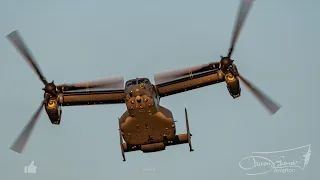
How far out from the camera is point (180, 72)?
53625 millimetres

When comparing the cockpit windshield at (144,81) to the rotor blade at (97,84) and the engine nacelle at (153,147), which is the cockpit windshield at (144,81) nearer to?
the rotor blade at (97,84)

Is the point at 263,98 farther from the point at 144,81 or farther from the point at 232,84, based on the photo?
the point at 144,81

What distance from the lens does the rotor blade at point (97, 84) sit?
5369cm

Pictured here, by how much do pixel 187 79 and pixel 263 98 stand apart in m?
5.72

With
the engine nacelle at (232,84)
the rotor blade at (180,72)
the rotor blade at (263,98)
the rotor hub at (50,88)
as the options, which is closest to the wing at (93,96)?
the rotor hub at (50,88)

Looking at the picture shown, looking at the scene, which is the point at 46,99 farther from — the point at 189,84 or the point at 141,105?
the point at 189,84

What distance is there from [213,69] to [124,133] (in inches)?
319

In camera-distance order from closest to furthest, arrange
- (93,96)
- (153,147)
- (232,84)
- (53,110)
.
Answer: (232,84) < (53,110) < (93,96) < (153,147)

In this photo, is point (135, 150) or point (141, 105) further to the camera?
point (135, 150)

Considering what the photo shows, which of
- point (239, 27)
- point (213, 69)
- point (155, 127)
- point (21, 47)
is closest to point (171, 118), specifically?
point (155, 127)

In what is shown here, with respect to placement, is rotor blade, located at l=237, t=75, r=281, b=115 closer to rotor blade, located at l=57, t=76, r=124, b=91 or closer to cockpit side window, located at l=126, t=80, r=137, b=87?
cockpit side window, located at l=126, t=80, r=137, b=87

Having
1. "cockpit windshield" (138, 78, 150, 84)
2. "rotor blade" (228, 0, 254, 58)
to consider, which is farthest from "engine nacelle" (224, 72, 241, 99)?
"cockpit windshield" (138, 78, 150, 84)

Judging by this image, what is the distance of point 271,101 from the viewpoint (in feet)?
173

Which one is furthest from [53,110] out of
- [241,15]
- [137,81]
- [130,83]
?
[241,15]
